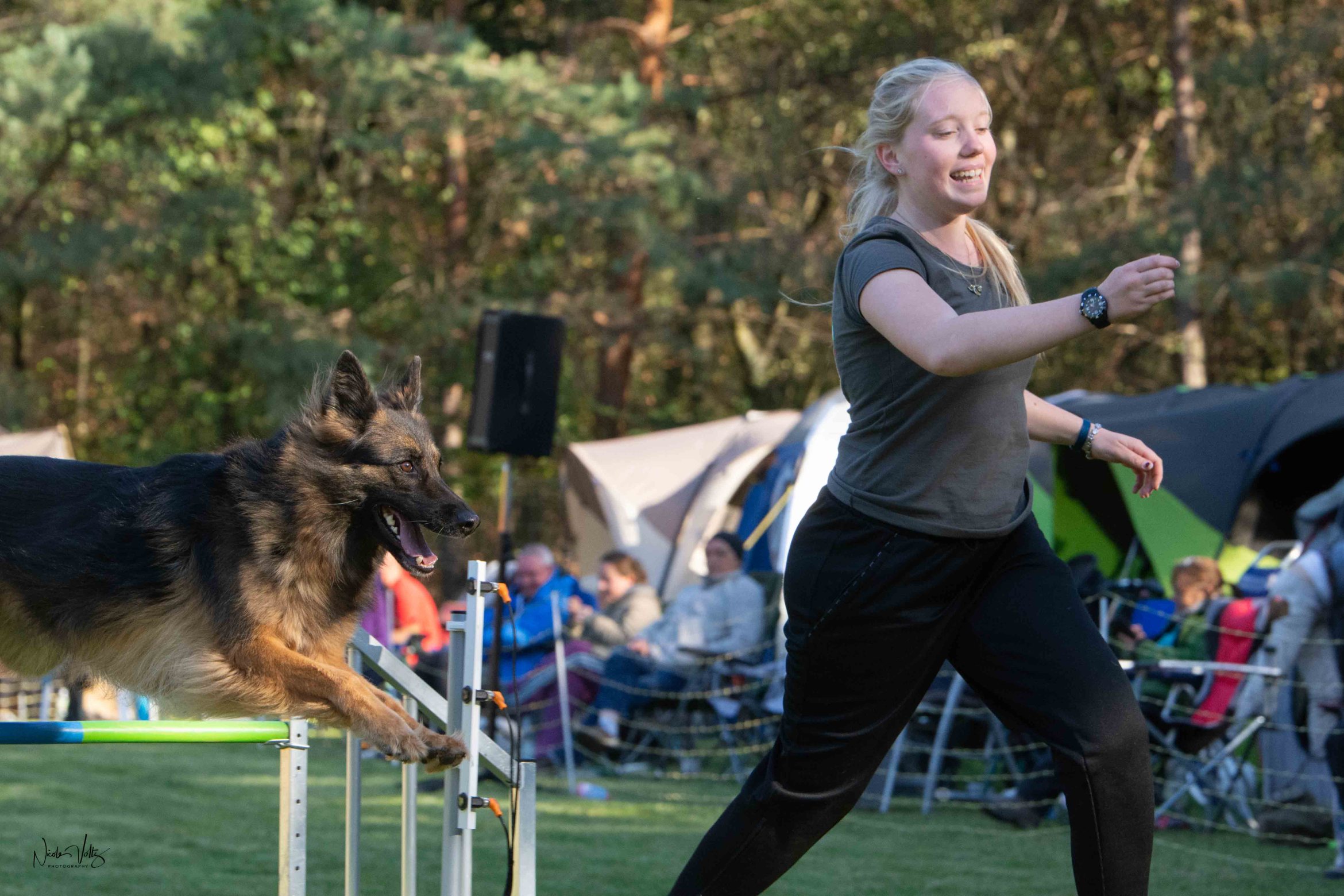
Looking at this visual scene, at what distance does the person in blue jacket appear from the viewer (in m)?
9.30

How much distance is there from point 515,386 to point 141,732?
591cm

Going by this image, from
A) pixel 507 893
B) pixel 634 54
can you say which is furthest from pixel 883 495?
pixel 634 54

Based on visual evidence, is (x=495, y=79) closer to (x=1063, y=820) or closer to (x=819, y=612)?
(x=1063, y=820)

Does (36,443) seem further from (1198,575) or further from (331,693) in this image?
(331,693)

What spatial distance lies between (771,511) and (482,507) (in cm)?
1213

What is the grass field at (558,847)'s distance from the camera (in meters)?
5.39

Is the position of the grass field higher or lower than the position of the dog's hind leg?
lower

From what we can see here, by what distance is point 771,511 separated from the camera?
1115 centimetres

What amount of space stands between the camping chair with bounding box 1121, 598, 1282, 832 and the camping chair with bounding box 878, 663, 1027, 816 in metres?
0.74

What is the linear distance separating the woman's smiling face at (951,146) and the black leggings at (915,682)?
1.95 feet

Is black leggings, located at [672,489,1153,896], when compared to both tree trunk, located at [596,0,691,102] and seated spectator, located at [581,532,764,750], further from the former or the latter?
tree trunk, located at [596,0,691,102]

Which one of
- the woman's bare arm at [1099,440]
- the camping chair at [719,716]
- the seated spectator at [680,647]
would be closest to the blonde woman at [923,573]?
the woman's bare arm at [1099,440]

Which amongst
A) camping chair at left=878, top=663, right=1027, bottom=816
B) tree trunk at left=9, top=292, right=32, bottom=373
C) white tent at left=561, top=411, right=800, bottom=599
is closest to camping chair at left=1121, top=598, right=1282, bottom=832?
camping chair at left=878, top=663, right=1027, bottom=816

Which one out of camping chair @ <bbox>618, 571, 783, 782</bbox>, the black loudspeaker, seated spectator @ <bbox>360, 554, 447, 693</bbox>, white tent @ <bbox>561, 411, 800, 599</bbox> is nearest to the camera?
camping chair @ <bbox>618, 571, 783, 782</bbox>
